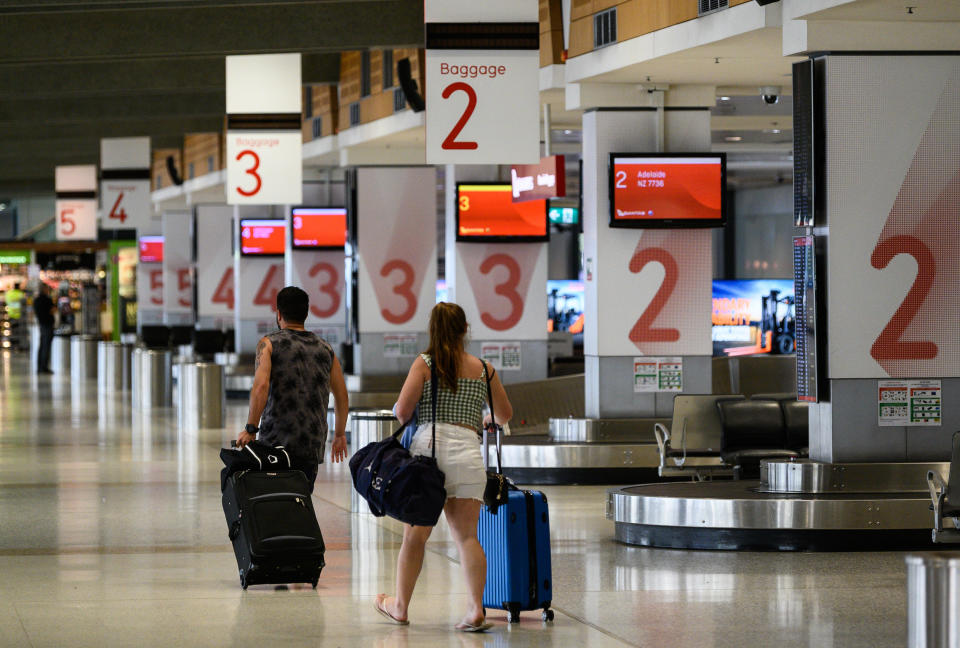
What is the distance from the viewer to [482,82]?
10945 mm

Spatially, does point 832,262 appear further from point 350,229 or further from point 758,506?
point 350,229

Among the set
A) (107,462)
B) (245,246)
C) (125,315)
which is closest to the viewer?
(107,462)

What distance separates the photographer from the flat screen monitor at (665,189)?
14078mm

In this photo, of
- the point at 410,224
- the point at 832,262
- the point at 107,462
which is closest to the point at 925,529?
the point at 832,262

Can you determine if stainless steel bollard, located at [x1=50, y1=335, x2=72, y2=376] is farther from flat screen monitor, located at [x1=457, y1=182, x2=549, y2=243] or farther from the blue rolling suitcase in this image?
the blue rolling suitcase

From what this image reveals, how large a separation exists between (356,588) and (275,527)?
0.68m

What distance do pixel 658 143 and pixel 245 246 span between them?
14547 millimetres

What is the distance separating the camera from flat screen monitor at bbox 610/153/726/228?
14078mm

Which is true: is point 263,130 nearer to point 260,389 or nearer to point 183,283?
point 260,389

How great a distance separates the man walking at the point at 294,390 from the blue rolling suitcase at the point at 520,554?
1.17 metres

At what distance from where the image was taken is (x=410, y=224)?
20891 mm

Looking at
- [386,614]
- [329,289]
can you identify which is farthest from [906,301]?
[329,289]

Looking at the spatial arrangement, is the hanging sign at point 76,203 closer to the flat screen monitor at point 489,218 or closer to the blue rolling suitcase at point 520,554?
the flat screen monitor at point 489,218

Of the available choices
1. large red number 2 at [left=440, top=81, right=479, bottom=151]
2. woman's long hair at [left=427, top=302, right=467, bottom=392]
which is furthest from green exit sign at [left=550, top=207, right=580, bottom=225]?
woman's long hair at [left=427, top=302, right=467, bottom=392]
